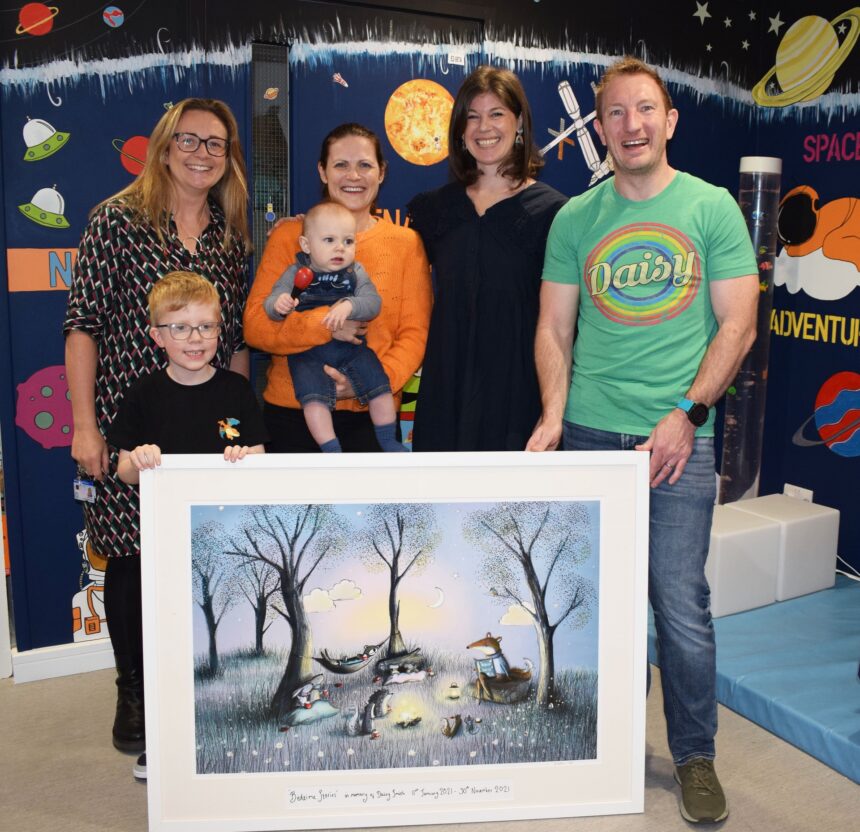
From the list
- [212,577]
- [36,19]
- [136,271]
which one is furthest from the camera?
[36,19]

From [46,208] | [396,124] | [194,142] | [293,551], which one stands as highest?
[396,124]

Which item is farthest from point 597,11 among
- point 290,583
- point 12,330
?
point 290,583

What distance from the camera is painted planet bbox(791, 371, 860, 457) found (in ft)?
12.3

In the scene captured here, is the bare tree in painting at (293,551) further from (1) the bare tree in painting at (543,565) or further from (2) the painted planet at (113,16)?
(2) the painted planet at (113,16)

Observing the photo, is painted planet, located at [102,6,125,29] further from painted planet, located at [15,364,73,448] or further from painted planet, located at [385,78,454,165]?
painted planet, located at [15,364,73,448]

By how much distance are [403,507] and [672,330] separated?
713 mm

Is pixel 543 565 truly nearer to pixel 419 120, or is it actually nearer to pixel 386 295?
pixel 386 295

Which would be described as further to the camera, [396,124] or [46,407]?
[396,124]

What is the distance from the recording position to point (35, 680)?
299 cm

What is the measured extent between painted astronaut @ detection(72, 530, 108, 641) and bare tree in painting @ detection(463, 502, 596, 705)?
61.9 inches

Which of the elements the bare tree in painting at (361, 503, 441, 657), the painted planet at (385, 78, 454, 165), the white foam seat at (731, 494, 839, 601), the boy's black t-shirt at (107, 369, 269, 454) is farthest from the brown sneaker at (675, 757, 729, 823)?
the painted planet at (385, 78, 454, 165)

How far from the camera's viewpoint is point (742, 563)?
333cm

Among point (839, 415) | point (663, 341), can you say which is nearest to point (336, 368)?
point (663, 341)

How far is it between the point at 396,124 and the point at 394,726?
210 cm
